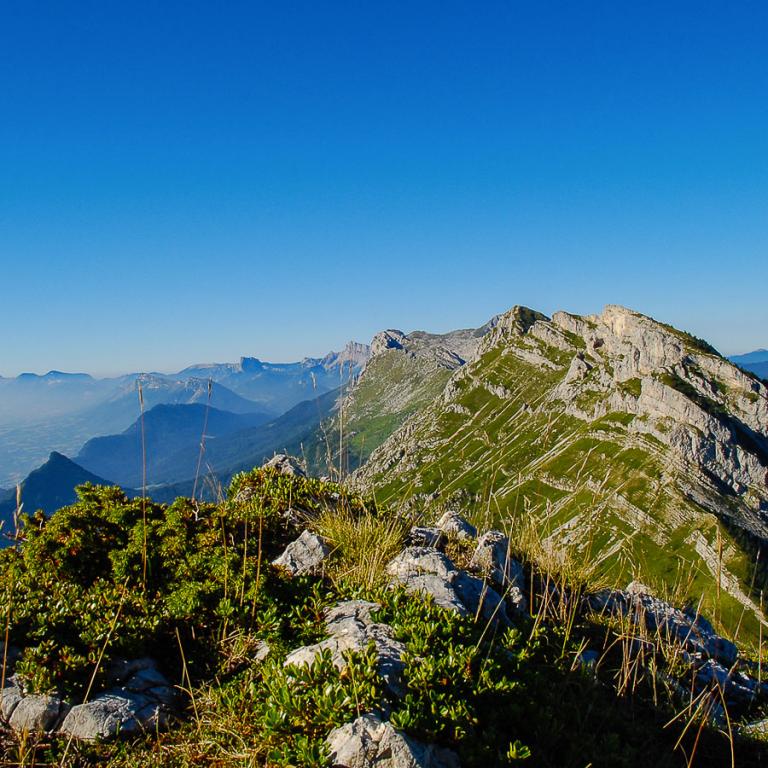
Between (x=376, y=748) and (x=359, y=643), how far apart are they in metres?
1.42

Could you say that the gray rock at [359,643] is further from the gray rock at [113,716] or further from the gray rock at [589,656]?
the gray rock at [589,656]

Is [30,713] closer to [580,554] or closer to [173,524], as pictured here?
[173,524]

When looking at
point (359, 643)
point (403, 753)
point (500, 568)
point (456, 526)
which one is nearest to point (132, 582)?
point (359, 643)

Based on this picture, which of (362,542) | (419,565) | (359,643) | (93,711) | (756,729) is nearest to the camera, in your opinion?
(93,711)

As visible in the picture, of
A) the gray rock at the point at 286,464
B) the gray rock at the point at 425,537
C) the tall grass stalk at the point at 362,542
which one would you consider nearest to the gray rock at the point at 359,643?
the tall grass stalk at the point at 362,542

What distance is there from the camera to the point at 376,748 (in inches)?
169

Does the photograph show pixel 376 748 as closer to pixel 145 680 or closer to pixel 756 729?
pixel 145 680

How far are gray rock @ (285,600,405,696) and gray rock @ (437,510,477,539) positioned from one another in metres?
4.38

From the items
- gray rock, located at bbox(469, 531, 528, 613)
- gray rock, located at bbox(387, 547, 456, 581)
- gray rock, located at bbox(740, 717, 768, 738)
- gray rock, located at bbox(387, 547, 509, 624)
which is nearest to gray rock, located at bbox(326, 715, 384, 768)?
gray rock, located at bbox(387, 547, 509, 624)

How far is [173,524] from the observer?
8977 millimetres

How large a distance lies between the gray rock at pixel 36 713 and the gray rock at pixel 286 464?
8.61 m

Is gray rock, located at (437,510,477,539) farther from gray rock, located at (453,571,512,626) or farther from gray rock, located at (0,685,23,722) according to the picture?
gray rock, located at (0,685,23,722)

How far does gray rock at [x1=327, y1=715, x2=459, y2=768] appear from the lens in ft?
13.9

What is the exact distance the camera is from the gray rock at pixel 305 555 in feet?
27.4
